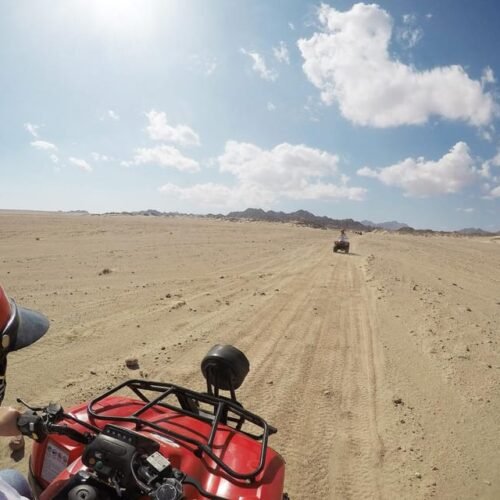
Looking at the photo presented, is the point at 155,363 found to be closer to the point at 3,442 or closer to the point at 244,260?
the point at 3,442

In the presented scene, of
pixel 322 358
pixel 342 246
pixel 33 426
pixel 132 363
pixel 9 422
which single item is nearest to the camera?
pixel 33 426

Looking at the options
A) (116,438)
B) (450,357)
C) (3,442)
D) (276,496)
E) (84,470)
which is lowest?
(3,442)

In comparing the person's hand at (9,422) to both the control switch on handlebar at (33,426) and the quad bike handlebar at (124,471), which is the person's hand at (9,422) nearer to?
the control switch on handlebar at (33,426)

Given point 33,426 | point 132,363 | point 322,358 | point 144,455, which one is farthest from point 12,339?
point 322,358

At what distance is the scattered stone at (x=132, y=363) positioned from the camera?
5266mm

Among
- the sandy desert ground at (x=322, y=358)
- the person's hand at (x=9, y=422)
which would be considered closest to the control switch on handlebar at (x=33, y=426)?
the person's hand at (x=9, y=422)

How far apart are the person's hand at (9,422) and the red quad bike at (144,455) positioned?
9 centimetres

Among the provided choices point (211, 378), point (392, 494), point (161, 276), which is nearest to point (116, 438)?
point (211, 378)

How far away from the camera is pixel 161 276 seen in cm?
1196

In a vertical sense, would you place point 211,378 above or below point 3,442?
above

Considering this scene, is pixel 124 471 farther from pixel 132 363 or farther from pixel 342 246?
pixel 342 246

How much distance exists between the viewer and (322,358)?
5762mm

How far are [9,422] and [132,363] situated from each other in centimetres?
325

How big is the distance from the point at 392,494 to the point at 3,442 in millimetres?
3581
